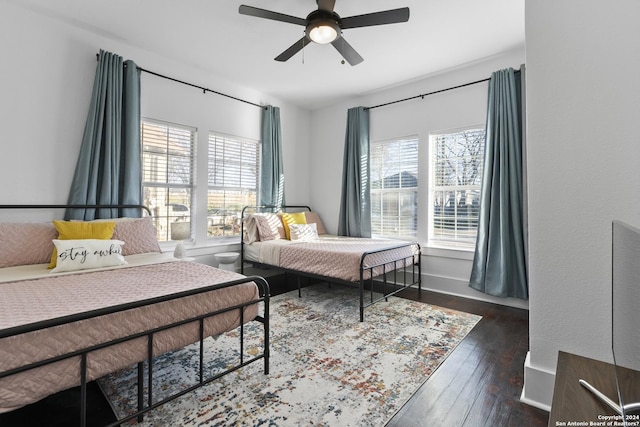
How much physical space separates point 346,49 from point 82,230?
2.65 meters

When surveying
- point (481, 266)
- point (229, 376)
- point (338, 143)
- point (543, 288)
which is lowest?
point (229, 376)

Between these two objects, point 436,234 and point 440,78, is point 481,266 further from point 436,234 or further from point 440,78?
point 440,78

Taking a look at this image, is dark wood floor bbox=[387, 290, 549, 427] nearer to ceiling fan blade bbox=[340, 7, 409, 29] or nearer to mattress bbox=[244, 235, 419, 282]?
mattress bbox=[244, 235, 419, 282]

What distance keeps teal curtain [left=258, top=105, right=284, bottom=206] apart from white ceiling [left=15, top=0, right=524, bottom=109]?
0.61 meters

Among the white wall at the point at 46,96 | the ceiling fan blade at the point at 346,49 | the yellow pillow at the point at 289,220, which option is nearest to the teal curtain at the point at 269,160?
the yellow pillow at the point at 289,220

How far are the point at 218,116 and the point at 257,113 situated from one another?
2.18ft

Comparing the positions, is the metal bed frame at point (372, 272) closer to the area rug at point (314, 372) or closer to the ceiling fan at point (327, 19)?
the area rug at point (314, 372)

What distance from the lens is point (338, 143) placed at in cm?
494

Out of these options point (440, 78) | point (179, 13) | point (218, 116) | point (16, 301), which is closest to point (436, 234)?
point (440, 78)

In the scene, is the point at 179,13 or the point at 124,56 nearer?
the point at 179,13

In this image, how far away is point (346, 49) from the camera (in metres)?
2.54

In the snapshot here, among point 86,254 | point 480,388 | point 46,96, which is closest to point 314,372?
point 480,388

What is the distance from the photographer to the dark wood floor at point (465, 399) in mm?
1528

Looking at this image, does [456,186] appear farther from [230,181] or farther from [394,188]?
[230,181]
